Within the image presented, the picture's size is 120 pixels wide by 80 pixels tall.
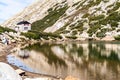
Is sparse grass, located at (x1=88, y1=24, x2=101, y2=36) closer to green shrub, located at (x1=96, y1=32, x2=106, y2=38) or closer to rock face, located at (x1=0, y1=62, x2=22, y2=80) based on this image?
green shrub, located at (x1=96, y1=32, x2=106, y2=38)

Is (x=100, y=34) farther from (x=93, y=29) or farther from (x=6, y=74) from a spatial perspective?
(x=6, y=74)

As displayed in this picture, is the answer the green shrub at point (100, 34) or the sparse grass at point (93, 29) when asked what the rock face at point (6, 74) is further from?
the sparse grass at point (93, 29)

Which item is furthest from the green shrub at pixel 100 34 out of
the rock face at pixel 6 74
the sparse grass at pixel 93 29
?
the rock face at pixel 6 74

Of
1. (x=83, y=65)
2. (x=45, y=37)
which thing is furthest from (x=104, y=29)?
(x=83, y=65)

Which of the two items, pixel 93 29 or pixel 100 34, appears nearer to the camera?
pixel 100 34

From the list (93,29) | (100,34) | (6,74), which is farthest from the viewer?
(93,29)

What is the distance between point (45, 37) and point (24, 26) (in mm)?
33792

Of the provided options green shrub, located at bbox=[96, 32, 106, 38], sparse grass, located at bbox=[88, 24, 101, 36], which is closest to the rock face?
green shrub, located at bbox=[96, 32, 106, 38]

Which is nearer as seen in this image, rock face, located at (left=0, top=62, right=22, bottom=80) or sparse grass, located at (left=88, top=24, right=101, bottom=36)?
Result: rock face, located at (left=0, top=62, right=22, bottom=80)

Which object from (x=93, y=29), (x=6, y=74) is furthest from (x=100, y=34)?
(x=6, y=74)

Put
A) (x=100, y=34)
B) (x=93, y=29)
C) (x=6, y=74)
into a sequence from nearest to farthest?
1. (x=6, y=74)
2. (x=100, y=34)
3. (x=93, y=29)

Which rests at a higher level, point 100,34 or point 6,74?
point 6,74

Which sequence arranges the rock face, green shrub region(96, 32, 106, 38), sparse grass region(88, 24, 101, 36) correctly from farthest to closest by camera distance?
1. sparse grass region(88, 24, 101, 36)
2. green shrub region(96, 32, 106, 38)
3. the rock face

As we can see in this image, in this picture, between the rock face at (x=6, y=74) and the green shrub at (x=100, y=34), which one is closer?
the rock face at (x=6, y=74)
